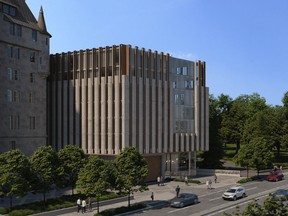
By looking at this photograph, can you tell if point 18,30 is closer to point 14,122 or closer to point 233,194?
point 14,122

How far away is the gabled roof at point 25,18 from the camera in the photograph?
2434 inches

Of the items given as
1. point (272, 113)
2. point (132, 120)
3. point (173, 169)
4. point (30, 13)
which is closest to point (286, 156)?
point (272, 113)

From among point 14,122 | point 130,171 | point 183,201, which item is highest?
point 14,122

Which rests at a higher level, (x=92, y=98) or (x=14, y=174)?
(x=92, y=98)

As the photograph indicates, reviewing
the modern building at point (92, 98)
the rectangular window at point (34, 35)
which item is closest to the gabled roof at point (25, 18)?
the modern building at point (92, 98)

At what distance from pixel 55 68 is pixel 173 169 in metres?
27.5

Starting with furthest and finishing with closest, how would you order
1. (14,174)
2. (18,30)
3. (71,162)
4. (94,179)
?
(18,30), (71,162), (94,179), (14,174)

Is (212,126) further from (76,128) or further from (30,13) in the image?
(30,13)

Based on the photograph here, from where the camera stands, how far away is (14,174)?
40406mm

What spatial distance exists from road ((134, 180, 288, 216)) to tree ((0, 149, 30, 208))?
42.1 ft

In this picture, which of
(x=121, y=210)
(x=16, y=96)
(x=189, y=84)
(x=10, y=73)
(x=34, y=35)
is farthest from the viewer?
(x=189, y=84)

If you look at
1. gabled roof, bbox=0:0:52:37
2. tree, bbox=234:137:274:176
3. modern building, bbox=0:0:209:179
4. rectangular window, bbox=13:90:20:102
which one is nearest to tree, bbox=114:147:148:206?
modern building, bbox=0:0:209:179

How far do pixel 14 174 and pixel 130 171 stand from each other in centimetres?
1217

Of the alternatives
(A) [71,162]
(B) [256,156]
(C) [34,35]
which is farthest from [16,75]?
(B) [256,156]
